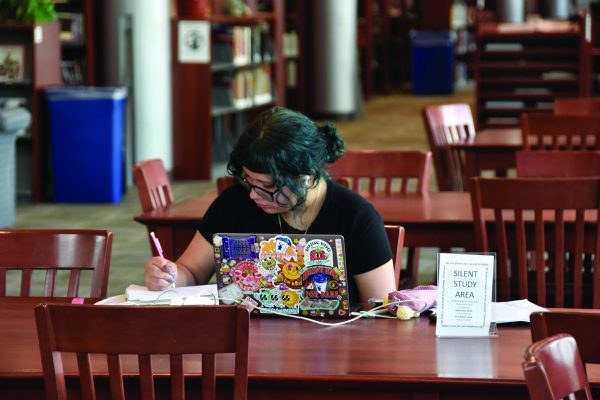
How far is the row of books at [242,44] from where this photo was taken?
36.6 feet

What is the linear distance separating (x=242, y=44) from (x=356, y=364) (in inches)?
370

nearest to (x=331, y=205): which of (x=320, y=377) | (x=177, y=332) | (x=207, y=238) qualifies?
(x=207, y=238)

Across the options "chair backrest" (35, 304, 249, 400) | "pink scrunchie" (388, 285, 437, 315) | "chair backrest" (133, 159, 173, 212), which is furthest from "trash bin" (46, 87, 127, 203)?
"chair backrest" (35, 304, 249, 400)

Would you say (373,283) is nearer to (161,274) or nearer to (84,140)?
(161,274)

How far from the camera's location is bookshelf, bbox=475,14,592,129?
12570 mm

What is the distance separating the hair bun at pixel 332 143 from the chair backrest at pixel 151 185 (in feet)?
4.81

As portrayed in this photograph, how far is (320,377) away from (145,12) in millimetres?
7768

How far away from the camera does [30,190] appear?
9.34 m

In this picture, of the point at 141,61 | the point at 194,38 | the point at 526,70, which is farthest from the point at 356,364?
the point at 526,70

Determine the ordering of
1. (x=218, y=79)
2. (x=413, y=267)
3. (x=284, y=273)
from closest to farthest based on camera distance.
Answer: (x=284, y=273), (x=413, y=267), (x=218, y=79)

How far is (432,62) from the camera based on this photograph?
2078cm

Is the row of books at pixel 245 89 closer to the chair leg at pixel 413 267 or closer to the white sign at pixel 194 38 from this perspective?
the white sign at pixel 194 38

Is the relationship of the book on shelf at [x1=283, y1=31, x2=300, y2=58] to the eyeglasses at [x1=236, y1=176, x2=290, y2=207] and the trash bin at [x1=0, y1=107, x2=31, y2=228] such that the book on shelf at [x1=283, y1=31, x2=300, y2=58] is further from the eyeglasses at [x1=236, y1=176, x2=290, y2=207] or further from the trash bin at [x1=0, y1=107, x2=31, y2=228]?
the eyeglasses at [x1=236, y1=176, x2=290, y2=207]

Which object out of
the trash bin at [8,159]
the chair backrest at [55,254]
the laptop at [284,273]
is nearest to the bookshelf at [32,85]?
the trash bin at [8,159]
